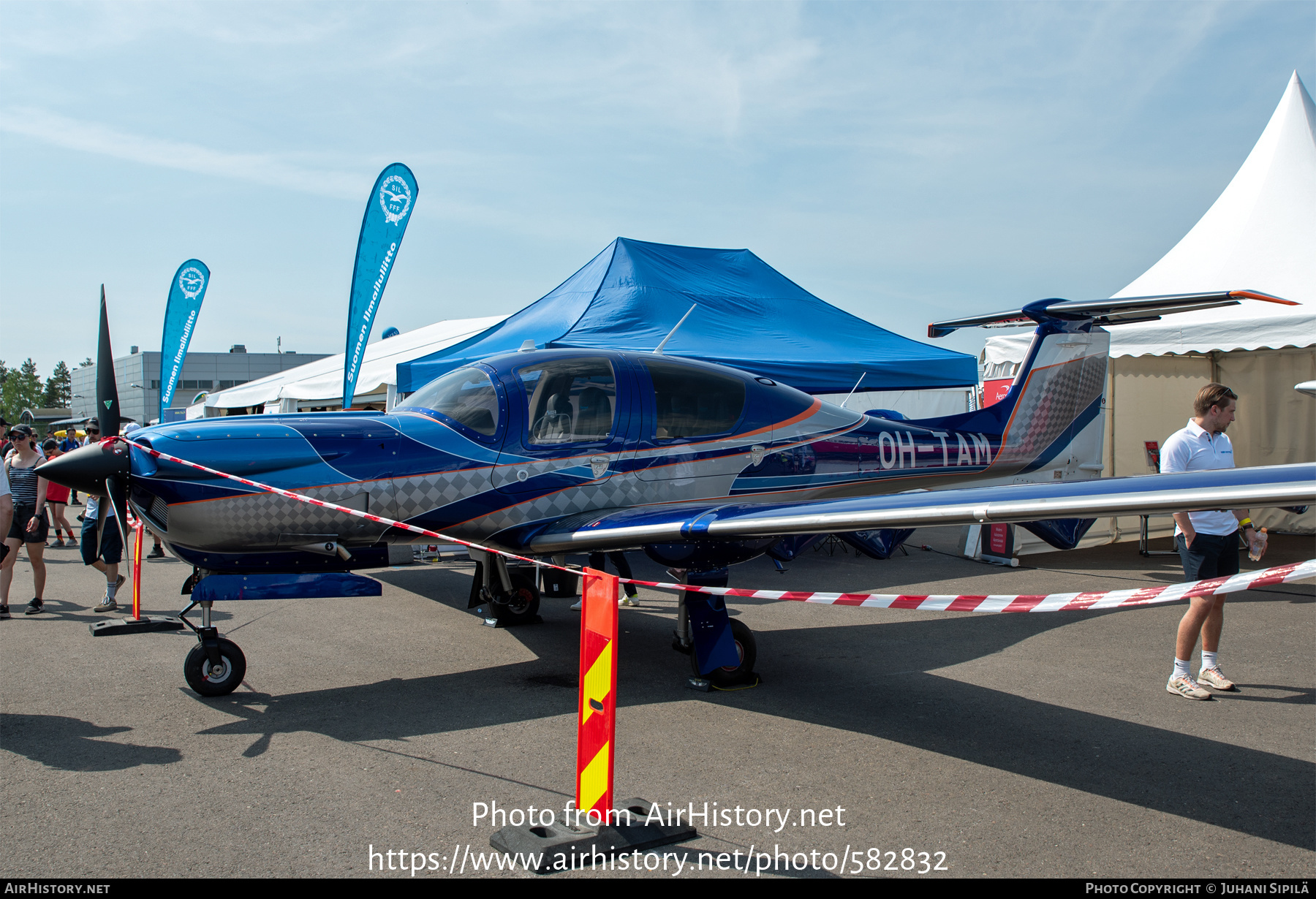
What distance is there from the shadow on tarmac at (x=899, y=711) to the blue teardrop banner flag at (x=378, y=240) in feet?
15.0

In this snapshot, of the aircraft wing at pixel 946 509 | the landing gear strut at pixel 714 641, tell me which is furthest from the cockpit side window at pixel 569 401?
the landing gear strut at pixel 714 641

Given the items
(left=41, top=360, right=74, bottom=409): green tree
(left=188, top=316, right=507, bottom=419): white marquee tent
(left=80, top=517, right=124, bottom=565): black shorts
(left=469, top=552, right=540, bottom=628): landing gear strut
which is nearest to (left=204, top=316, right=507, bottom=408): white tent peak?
(left=188, top=316, right=507, bottom=419): white marquee tent

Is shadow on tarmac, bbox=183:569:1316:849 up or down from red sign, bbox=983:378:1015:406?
down

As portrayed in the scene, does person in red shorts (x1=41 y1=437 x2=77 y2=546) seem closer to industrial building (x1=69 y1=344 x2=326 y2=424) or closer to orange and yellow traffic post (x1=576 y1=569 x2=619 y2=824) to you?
orange and yellow traffic post (x1=576 y1=569 x2=619 y2=824)

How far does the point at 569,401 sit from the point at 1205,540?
3.83m

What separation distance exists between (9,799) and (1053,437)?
8.08 meters

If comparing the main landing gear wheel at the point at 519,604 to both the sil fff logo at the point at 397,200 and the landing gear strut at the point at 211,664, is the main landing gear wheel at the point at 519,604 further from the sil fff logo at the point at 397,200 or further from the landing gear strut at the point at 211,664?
the sil fff logo at the point at 397,200

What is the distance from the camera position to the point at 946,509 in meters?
3.61

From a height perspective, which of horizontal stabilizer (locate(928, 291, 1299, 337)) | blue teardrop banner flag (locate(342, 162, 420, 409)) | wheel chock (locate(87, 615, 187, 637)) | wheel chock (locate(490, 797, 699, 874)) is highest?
blue teardrop banner flag (locate(342, 162, 420, 409))

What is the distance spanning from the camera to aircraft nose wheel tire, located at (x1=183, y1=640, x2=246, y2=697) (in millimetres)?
4742

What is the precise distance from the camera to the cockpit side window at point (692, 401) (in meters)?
5.71

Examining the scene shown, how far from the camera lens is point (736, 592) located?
3779 mm

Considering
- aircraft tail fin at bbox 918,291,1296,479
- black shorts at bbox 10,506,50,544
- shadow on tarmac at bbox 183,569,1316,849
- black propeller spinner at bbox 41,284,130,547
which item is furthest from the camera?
aircraft tail fin at bbox 918,291,1296,479

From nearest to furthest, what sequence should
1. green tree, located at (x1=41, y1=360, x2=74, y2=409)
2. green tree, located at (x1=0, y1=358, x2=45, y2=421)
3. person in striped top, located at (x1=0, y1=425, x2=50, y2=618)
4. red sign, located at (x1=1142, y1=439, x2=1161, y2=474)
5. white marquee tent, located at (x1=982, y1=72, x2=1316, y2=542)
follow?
person in striped top, located at (x1=0, y1=425, x2=50, y2=618) → white marquee tent, located at (x1=982, y1=72, x2=1316, y2=542) → red sign, located at (x1=1142, y1=439, x2=1161, y2=474) → green tree, located at (x1=0, y1=358, x2=45, y2=421) → green tree, located at (x1=41, y1=360, x2=74, y2=409)
